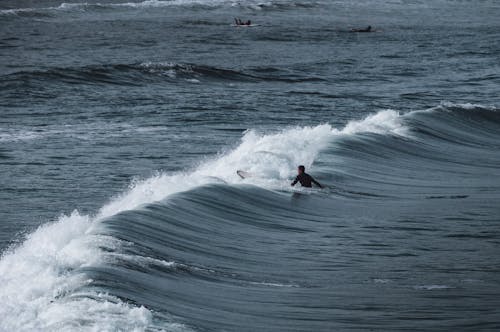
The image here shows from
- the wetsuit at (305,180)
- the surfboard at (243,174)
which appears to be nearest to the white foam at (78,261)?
the surfboard at (243,174)

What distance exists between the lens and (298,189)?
82.5 feet

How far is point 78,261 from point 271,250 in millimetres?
4379

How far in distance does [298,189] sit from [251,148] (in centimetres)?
520

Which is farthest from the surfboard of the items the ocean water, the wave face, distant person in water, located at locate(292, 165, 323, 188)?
distant person in water, located at locate(292, 165, 323, 188)

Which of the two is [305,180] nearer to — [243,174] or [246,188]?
[246,188]

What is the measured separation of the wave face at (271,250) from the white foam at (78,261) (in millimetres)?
33

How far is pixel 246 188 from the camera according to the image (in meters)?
24.6

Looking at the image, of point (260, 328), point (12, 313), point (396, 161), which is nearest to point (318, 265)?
point (260, 328)

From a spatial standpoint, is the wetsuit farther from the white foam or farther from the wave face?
the white foam

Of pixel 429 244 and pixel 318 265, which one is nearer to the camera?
pixel 318 265

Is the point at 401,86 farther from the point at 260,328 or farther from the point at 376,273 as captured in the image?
the point at 260,328

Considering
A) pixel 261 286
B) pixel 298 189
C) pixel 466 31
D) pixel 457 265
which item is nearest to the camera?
pixel 261 286

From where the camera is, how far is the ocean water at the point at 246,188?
16094 millimetres

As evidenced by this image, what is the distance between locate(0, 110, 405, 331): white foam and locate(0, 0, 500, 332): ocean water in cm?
5
